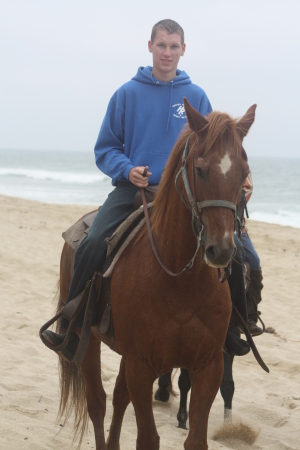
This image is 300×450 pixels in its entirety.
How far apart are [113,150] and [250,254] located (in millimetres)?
1392

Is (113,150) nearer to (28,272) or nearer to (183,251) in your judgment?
(183,251)

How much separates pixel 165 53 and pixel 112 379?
333 cm

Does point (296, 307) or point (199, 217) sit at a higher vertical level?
point (199, 217)

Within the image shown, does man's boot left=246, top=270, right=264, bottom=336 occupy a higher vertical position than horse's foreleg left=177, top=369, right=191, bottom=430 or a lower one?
higher

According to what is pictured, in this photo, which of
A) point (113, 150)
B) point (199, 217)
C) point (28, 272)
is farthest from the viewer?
point (28, 272)

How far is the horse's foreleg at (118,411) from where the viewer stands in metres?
4.39

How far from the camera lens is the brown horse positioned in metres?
2.92

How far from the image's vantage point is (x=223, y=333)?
132 inches

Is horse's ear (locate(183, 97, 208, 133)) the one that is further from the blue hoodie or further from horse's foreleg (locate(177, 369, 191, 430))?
horse's foreleg (locate(177, 369, 191, 430))

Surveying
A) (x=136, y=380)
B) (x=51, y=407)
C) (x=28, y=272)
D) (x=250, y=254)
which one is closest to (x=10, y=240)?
(x=28, y=272)

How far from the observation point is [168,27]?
3.95 m

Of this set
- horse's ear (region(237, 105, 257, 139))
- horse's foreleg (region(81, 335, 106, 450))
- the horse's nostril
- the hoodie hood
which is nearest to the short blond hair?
the hoodie hood

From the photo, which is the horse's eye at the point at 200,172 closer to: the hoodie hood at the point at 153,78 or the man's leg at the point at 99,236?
the man's leg at the point at 99,236

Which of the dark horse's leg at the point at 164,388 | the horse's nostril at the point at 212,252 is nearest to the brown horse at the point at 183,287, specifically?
the horse's nostril at the point at 212,252
